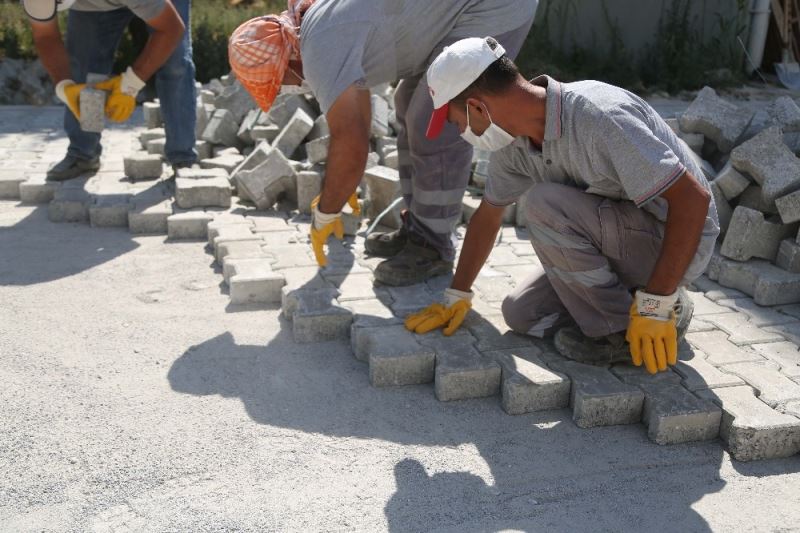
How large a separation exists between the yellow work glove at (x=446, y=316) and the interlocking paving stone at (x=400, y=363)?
141mm

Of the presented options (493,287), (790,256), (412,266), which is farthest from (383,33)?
(790,256)

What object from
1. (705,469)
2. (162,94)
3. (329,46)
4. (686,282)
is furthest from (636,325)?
(162,94)

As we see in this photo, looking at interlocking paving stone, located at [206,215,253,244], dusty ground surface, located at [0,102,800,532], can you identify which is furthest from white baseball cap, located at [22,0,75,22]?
dusty ground surface, located at [0,102,800,532]

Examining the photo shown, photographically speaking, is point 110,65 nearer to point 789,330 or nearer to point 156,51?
point 156,51

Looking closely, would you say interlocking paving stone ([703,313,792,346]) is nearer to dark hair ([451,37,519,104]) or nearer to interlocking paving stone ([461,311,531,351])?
interlocking paving stone ([461,311,531,351])

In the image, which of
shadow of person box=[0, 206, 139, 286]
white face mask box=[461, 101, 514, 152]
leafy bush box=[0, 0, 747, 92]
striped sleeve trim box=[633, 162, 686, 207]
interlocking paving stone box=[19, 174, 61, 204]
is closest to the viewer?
striped sleeve trim box=[633, 162, 686, 207]

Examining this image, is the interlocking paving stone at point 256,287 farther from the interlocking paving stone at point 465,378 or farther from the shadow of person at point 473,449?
the interlocking paving stone at point 465,378

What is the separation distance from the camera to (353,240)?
5031 mm

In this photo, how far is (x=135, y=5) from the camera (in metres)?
5.09

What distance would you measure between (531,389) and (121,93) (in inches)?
140

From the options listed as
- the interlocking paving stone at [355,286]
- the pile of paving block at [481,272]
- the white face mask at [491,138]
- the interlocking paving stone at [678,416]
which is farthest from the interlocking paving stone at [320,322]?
the interlocking paving stone at [678,416]

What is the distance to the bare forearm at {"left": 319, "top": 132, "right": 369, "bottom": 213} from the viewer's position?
3732mm

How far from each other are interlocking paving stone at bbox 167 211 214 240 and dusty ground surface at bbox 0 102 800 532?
46.6 inches

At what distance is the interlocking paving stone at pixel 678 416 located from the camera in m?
3.17
